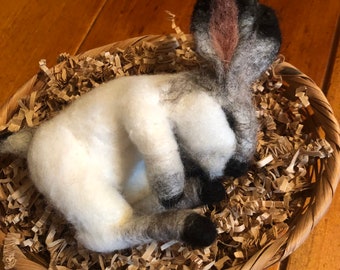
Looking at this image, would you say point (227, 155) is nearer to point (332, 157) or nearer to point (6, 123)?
point (332, 157)

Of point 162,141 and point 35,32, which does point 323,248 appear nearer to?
point 162,141

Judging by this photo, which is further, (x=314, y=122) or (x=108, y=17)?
(x=108, y=17)

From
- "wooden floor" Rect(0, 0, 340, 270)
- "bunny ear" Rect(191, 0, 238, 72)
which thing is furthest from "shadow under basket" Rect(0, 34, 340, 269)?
"wooden floor" Rect(0, 0, 340, 270)

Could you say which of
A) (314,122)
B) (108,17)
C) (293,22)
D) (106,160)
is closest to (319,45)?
→ (293,22)

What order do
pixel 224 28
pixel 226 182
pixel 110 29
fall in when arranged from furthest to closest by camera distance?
pixel 110 29
pixel 226 182
pixel 224 28

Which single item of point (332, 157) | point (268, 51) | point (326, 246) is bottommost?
point (326, 246)

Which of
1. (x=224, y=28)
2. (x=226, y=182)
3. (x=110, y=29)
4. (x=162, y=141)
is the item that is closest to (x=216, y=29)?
(x=224, y=28)
